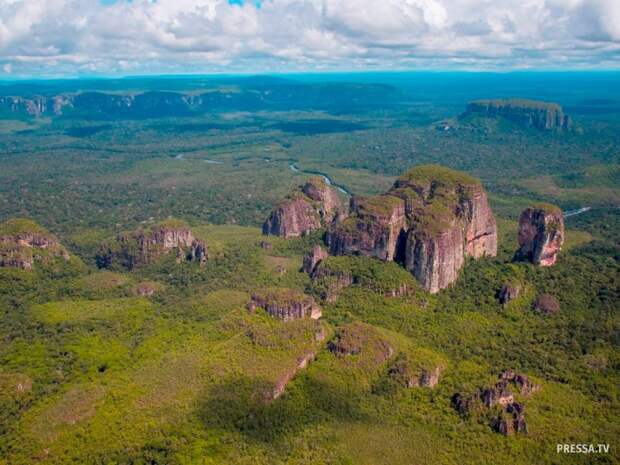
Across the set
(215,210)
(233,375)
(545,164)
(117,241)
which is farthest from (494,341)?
(545,164)

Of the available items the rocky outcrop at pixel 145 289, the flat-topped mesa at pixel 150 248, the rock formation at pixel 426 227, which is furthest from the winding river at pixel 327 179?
the rocky outcrop at pixel 145 289

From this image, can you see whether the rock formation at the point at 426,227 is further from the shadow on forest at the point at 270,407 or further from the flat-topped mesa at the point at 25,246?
the flat-topped mesa at the point at 25,246

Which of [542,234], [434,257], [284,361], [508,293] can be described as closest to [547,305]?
[508,293]

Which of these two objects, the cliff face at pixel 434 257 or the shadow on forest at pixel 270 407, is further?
the cliff face at pixel 434 257

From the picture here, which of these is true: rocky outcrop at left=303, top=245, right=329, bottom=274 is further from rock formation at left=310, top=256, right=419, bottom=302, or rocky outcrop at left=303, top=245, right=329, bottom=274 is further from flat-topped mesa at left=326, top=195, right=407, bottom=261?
rock formation at left=310, top=256, right=419, bottom=302

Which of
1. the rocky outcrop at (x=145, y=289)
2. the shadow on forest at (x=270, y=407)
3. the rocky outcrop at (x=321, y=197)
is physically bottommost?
the shadow on forest at (x=270, y=407)

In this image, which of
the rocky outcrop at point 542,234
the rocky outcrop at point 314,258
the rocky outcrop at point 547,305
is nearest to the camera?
the rocky outcrop at point 547,305
